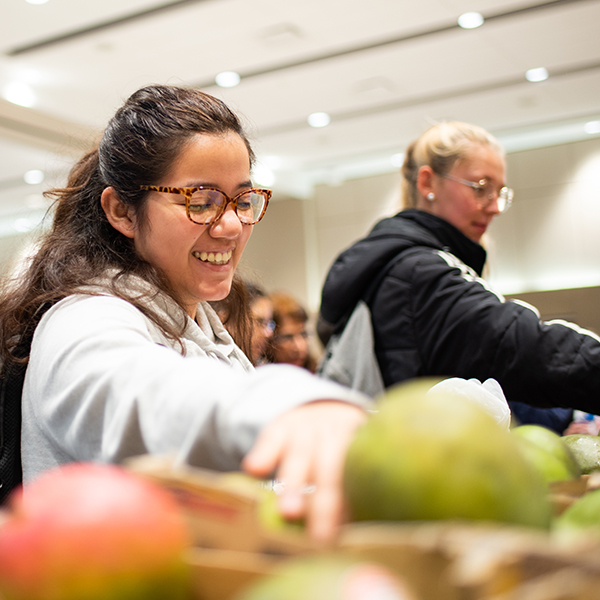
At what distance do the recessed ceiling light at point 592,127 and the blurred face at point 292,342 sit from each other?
158 inches

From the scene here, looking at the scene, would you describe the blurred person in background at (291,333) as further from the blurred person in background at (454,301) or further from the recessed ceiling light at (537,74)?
the recessed ceiling light at (537,74)

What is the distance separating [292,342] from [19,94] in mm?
2984

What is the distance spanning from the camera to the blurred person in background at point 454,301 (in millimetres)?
1574

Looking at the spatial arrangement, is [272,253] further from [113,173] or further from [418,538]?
[418,538]

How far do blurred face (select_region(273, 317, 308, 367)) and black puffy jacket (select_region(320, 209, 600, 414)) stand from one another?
4.67ft

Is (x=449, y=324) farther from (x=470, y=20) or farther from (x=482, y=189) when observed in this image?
(x=470, y=20)

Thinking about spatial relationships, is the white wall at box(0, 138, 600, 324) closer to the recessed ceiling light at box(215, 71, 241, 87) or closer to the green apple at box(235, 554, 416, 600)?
the recessed ceiling light at box(215, 71, 241, 87)

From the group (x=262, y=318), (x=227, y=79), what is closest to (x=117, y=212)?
(x=262, y=318)

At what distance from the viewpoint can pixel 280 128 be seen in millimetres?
5953

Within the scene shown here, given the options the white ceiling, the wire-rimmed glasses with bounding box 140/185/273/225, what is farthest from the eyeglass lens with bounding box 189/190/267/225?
the white ceiling

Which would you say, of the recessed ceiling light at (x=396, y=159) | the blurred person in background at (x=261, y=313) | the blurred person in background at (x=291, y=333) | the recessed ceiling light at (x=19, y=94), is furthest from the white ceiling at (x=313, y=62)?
the blurred person in background at (x=291, y=333)

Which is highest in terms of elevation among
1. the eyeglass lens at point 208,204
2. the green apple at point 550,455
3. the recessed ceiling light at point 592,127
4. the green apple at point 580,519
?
the recessed ceiling light at point 592,127

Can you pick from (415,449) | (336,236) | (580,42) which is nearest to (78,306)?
(415,449)

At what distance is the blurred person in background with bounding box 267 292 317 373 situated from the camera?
134 inches
